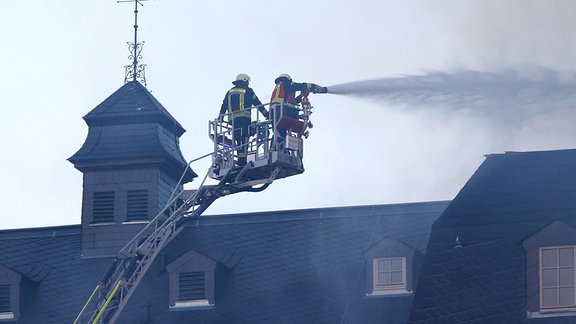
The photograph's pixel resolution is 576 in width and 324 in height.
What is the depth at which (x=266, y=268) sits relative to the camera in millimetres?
41406

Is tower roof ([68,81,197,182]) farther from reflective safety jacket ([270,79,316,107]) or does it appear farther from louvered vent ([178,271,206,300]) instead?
reflective safety jacket ([270,79,316,107])

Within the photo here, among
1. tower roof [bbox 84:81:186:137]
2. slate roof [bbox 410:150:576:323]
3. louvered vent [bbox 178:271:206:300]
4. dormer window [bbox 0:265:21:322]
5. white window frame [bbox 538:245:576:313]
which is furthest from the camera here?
tower roof [bbox 84:81:186:137]

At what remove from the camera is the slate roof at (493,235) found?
111 feet

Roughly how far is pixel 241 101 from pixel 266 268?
546 centimetres

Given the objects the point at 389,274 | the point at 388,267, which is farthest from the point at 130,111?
the point at 389,274

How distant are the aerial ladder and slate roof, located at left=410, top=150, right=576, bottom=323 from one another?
177 inches

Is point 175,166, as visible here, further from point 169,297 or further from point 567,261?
point 567,261

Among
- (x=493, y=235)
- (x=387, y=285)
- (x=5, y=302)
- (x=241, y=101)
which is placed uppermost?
(x=241, y=101)

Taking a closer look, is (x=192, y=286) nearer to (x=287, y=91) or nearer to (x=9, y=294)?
(x=9, y=294)

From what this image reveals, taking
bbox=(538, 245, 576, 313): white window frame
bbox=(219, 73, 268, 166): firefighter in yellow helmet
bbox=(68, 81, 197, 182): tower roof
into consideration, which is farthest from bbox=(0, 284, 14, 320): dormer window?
bbox=(538, 245, 576, 313): white window frame

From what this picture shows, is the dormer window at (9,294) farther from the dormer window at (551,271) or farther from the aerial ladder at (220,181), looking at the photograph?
the dormer window at (551,271)

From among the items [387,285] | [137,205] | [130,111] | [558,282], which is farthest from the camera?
[130,111]

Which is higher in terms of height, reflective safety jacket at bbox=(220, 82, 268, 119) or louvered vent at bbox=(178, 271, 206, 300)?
reflective safety jacket at bbox=(220, 82, 268, 119)

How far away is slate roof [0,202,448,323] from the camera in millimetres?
39812
